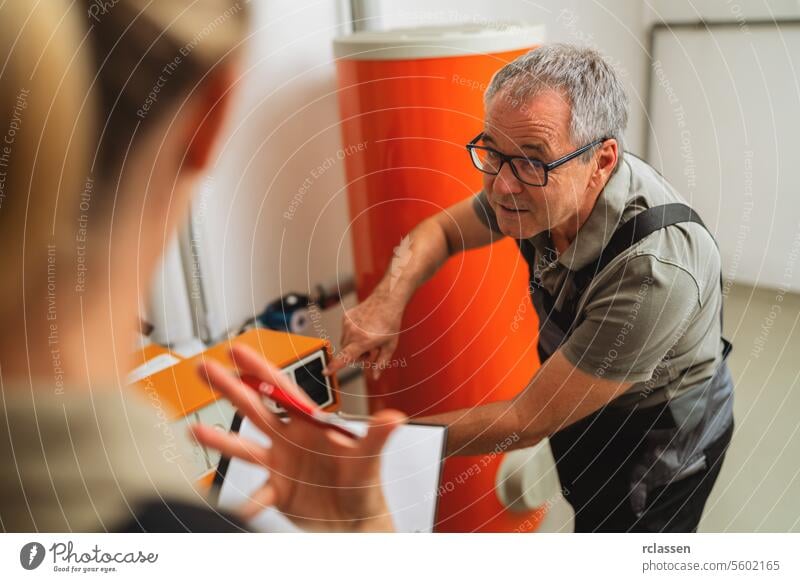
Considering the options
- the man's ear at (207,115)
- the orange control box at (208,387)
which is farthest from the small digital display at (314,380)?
the man's ear at (207,115)

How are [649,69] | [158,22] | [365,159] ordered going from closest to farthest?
[158,22] < [649,69] < [365,159]

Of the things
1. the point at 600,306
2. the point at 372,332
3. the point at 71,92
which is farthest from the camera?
the point at 372,332

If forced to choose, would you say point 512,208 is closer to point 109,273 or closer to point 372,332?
point 372,332

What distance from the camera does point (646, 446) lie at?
70 cm

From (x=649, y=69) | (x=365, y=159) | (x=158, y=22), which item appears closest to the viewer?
(x=158, y=22)

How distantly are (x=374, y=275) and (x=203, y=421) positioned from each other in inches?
10.4

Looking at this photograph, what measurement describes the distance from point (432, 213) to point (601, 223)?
22 centimetres

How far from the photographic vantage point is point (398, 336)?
790 millimetres

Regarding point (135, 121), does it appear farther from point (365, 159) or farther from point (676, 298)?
point (676, 298)
